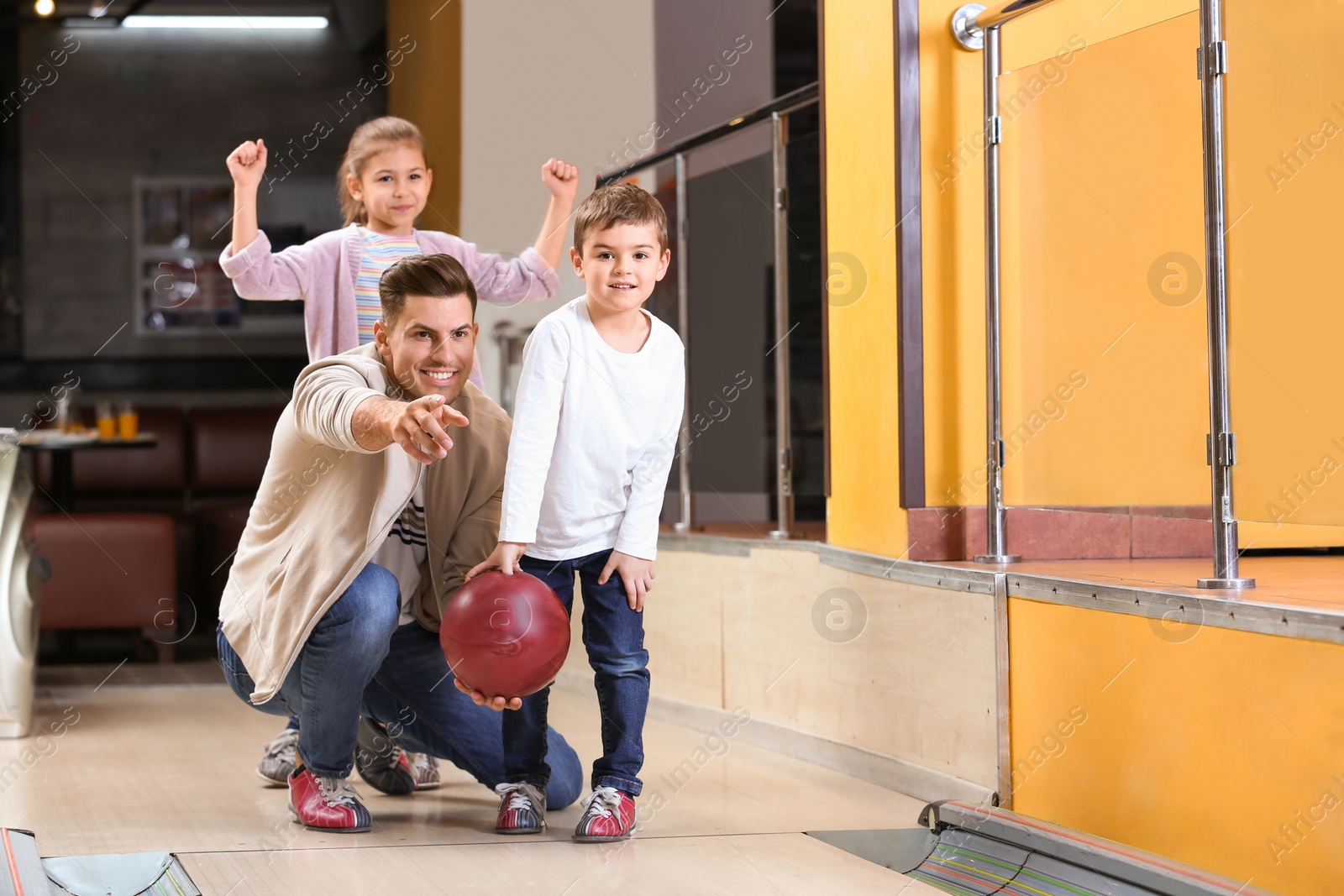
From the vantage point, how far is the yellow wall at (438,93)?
571 centimetres

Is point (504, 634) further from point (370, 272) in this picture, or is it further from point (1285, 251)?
point (1285, 251)

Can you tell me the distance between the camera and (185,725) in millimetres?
3205

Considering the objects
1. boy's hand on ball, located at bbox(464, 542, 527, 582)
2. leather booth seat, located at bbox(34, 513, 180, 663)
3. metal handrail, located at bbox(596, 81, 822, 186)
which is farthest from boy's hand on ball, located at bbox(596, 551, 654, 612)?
leather booth seat, located at bbox(34, 513, 180, 663)

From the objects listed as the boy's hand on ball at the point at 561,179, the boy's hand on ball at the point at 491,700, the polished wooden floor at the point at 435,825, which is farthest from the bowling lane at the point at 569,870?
the boy's hand on ball at the point at 561,179

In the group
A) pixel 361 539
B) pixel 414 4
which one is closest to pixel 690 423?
pixel 361 539

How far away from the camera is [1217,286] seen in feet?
6.17

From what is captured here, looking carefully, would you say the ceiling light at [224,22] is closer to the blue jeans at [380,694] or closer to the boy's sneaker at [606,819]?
the blue jeans at [380,694]

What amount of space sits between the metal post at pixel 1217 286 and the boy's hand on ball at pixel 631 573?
82 centimetres

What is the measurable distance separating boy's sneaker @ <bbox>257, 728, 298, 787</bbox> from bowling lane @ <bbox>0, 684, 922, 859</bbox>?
35 mm

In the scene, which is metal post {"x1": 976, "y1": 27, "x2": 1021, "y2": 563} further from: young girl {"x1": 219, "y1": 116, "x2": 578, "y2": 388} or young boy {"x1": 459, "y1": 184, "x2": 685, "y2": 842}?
young girl {"x1": 219, "y1": 116, "x2": 578, "y2": 388}

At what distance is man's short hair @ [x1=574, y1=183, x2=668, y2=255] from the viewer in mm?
2053

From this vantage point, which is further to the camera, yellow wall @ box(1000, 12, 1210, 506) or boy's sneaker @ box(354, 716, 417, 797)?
boy's sneaker @ box(354, 716, 417, 797)

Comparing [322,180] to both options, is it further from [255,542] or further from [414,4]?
[255,542]

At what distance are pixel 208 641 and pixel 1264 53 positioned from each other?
4237 millimetres
